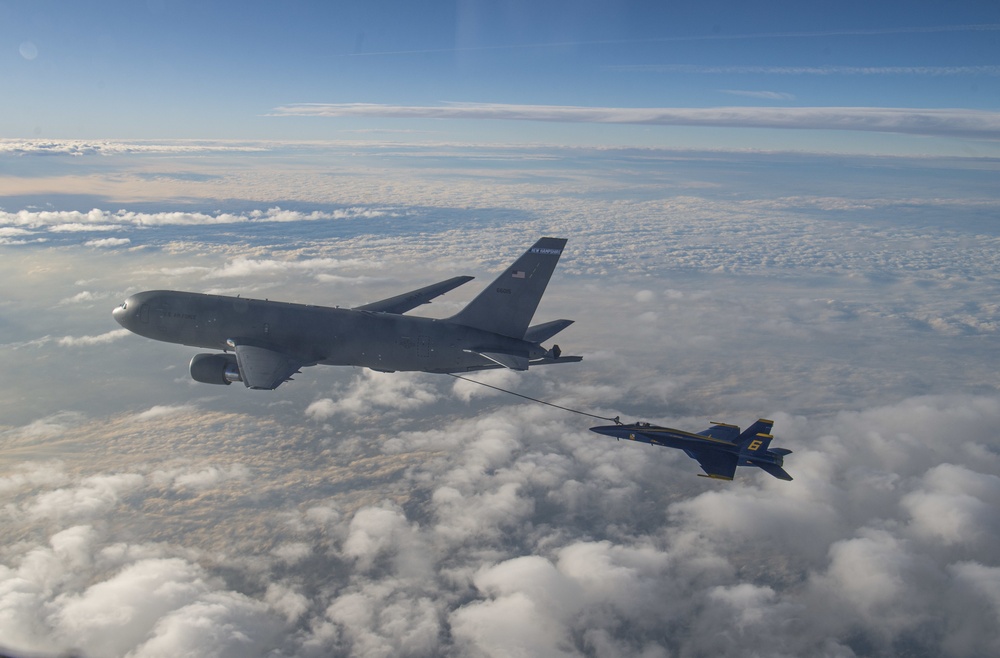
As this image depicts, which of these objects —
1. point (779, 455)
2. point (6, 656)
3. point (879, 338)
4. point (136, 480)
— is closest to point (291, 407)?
point (136, 480)

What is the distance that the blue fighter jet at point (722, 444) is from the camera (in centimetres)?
4453

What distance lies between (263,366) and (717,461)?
38.8 metres

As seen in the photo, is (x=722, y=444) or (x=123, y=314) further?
(x=722, y=444)

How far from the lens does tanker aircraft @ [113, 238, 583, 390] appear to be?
133 feet

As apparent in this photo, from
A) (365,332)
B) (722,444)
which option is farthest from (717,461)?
(365,332)

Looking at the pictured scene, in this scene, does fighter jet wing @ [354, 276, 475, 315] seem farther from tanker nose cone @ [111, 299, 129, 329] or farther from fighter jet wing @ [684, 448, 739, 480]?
fighter jet wing @ [684, 448, 739, 480]

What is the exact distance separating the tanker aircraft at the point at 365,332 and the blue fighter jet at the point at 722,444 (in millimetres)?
12061

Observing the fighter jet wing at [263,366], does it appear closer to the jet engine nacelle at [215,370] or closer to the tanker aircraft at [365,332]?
the tanker aircraft at [365,332]

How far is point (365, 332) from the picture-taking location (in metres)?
42.3

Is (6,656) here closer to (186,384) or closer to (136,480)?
(136,480)

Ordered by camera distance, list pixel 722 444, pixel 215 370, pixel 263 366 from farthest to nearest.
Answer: pixel 722 444, pixel 215 370, pixel 263 366

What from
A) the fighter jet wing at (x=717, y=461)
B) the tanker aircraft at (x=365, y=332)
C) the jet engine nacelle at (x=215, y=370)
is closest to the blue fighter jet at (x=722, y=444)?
the fighter jet wing at (x=717, y=461)

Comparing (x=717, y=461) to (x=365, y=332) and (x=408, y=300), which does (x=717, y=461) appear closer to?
(x=408, y=300)

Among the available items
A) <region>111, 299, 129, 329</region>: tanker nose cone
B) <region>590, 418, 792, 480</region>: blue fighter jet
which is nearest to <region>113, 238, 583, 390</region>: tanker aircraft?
<region>111, 299, 129, 329</region>: tanker nose cone
